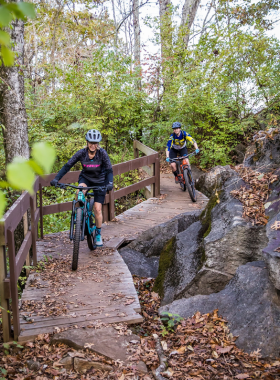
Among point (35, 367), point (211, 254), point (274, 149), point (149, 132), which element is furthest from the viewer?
point (149, 132)

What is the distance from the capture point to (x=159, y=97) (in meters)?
15.1

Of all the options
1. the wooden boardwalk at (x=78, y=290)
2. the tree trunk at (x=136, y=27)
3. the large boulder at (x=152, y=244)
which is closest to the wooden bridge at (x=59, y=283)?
the wooden boardwalk at (x=78, y=290)

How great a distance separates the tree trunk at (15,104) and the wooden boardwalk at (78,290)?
7.12 ft

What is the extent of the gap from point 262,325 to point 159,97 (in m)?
13.2

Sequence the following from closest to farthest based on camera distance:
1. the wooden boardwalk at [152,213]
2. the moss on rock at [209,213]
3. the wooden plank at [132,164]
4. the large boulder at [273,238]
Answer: the large boulder at [273,238] → the moss on rock at [209,213] → the wooden boardwalk at [152,213] → the wooden plank at [132,164]

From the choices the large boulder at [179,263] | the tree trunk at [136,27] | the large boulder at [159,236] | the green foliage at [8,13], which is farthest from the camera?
the tree trunk at [136,27]

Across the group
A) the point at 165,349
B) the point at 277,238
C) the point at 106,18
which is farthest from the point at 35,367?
the point at 106,18

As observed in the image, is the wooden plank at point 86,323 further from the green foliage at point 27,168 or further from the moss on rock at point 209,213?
the green foliage at point 27,168

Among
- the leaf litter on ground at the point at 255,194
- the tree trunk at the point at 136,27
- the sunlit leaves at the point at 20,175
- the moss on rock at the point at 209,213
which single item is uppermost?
the tree trunk at the point at 136,27

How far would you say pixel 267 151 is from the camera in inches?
228

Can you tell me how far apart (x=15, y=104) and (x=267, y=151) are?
17.2ft

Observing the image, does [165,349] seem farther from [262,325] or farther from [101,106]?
[101,106]

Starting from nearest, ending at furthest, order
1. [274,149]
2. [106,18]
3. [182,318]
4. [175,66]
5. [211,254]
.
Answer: [182,318]
[211,254]
[274,149]
[175,66]
[106,18]

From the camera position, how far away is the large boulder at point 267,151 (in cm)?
545
